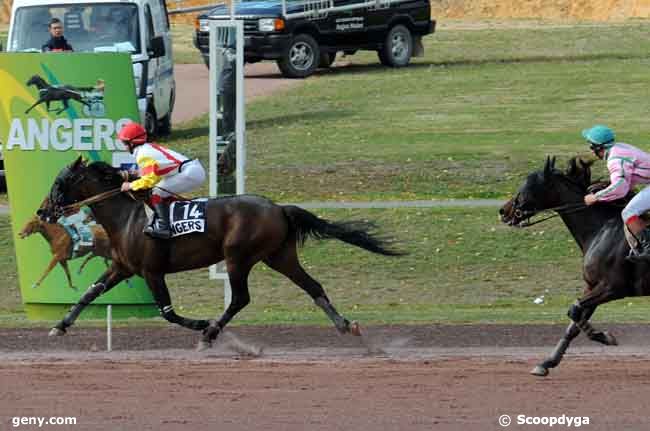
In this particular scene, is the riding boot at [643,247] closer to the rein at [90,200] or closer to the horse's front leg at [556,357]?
the horse's front leg at [556,357]

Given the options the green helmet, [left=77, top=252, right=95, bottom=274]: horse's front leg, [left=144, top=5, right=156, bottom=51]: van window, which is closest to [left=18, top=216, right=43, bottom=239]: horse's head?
[left=77, top=252, right=95, bottom=274]: horse's front leg

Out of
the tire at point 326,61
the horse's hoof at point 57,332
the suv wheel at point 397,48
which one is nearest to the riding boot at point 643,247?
the horse's hoof at point 57,332

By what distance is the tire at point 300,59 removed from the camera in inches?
1224

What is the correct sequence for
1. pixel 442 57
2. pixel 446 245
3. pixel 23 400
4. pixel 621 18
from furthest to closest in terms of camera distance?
pixel 621 18
pixel 442 57
pixel 446 245
pixel 23 400

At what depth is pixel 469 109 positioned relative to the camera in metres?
27.9

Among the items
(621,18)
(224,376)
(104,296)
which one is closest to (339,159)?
(104,296)

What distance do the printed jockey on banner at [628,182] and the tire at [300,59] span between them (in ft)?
63.1

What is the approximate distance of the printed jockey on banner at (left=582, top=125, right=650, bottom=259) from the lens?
38.5 feet

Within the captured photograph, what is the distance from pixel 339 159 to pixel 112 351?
33.1 ft

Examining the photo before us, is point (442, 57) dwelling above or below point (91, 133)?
below

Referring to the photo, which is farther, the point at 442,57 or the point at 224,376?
the point at 442,57

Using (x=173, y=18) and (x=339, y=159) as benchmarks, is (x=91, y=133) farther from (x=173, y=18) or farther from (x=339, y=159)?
(x=173, y=18)

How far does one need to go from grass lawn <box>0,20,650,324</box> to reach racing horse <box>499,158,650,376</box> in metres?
2.29

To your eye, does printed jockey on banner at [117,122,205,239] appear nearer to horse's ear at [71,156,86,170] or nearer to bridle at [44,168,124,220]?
bridle at [44,168,124,220]
